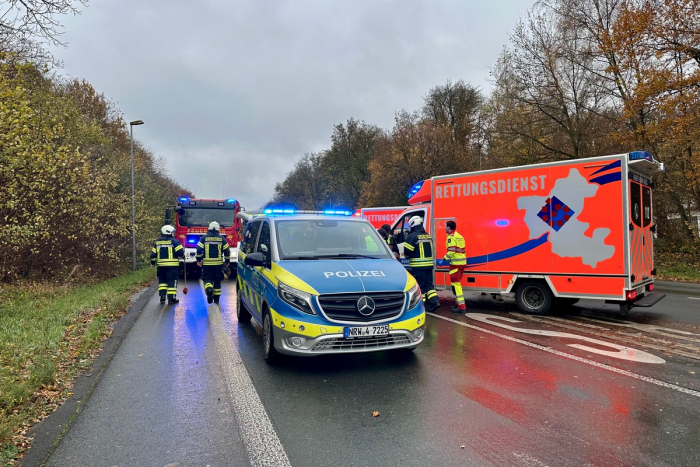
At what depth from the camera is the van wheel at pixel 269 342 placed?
5426mm

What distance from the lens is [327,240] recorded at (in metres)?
6.45

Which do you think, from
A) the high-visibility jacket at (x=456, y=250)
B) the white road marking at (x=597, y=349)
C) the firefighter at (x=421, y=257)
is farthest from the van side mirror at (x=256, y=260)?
the high-visibility jacket at (x=456, y=250)

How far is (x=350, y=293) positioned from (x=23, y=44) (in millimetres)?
12235

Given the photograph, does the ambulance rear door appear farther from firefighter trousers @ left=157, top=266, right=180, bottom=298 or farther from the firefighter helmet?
firefighter trousers @ left=157, top=266, right=180, bottom=298

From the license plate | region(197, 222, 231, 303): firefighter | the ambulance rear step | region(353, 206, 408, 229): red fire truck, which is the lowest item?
the ambulance rear step

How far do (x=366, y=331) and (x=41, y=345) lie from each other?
4.63 meters

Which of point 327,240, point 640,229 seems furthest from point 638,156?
point 327,240

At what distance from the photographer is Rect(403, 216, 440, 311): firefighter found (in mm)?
8984

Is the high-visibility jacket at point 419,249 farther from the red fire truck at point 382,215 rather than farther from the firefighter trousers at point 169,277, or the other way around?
the red fire truck at point 382,215

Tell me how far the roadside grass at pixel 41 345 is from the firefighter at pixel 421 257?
551cm

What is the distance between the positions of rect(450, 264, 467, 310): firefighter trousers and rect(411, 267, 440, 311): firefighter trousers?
1.44ft

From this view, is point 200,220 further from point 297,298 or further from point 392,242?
point 297,298

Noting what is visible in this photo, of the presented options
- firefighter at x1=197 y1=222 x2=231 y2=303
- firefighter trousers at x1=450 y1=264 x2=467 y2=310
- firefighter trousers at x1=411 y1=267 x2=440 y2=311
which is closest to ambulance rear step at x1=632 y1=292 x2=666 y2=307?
firefighter trousers at x1=450 y1=264 x2=467 y2=310

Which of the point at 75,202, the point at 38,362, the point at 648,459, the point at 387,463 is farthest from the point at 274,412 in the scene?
the point at 75,202
